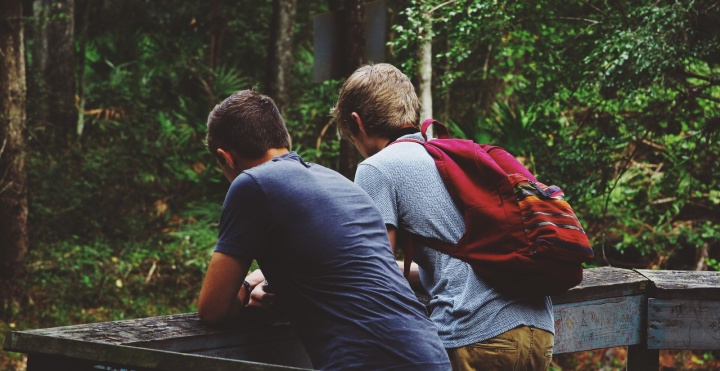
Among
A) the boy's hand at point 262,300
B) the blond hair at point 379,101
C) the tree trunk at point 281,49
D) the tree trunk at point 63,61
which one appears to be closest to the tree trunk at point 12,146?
the tree trunk at point 281,49

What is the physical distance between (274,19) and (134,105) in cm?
351

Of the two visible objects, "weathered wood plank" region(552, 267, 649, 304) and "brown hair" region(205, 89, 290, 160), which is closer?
"brown hair" region(205, 89, 290, 160)

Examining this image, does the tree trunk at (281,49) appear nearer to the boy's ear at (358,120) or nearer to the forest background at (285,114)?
Answer: the forest background at (285,114)

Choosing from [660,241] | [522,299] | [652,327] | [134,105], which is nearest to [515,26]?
[660,241]

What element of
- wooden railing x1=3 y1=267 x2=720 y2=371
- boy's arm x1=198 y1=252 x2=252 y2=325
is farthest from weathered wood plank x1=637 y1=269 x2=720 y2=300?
boy's arm x1=198 y1=252 x2=252 y2=325

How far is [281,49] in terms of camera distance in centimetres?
1374

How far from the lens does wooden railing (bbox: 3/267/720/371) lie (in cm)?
207

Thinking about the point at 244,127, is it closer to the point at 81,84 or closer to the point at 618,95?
the point at 618,95

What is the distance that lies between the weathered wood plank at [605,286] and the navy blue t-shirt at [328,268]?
30.7 inches

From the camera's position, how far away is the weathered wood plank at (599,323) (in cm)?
309

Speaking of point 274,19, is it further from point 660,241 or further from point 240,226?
point 240,226

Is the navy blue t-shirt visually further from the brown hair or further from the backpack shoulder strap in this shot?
the backpack shoulder strap

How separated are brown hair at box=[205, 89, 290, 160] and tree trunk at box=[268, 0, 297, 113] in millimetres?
10905

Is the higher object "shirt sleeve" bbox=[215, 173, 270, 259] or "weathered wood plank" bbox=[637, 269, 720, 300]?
"shirt sleeve" bbox=[215, 173, 270, 259]
